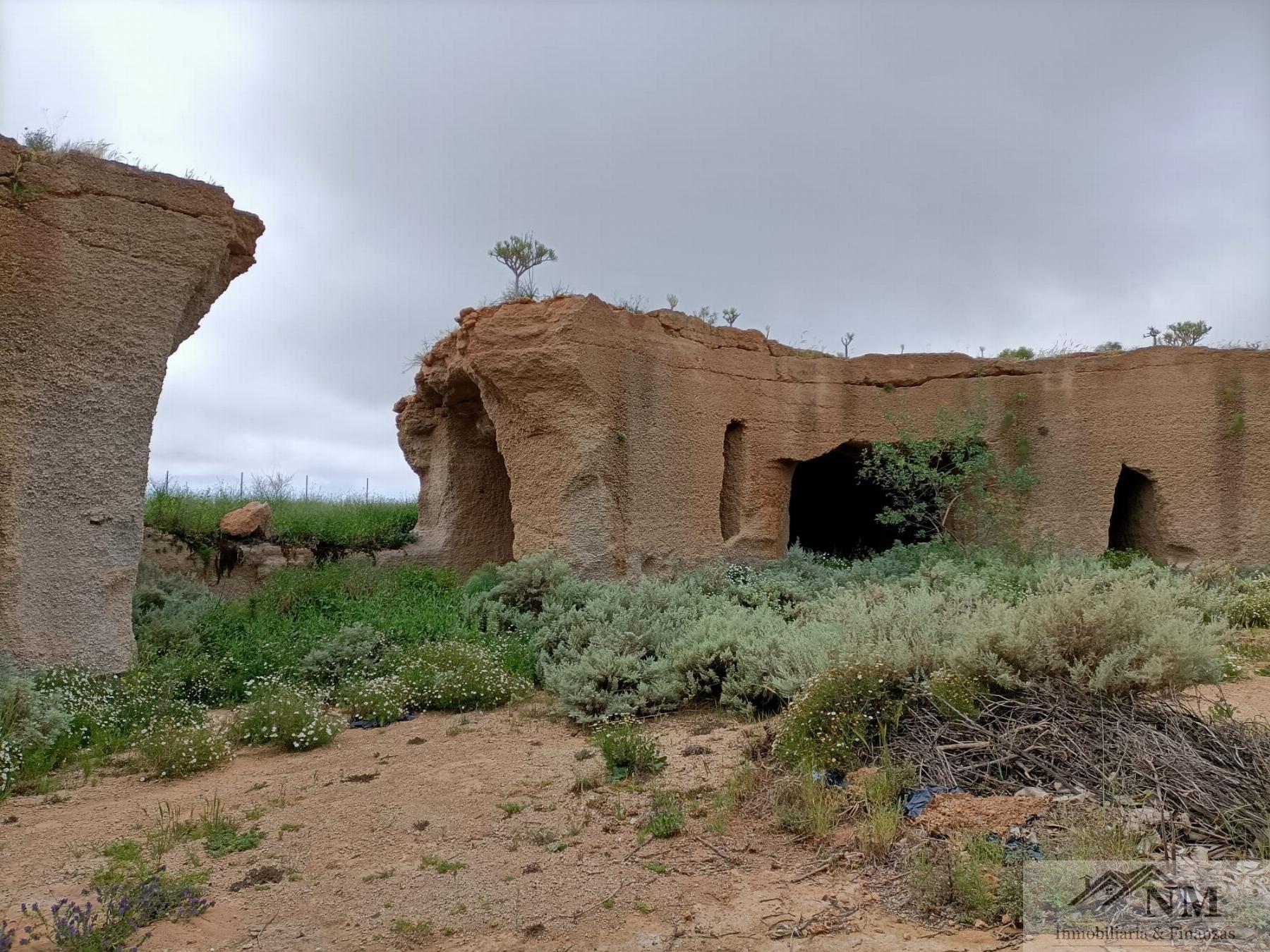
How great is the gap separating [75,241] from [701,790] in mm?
6096

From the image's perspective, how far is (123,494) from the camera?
6.74 meters

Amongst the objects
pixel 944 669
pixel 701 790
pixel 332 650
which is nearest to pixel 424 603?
pixel 332 650

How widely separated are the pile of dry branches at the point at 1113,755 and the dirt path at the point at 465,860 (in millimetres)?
969

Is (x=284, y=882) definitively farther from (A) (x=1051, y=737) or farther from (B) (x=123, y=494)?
(B) (x=123, y=494)

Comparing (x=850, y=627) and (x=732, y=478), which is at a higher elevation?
(x=732, y=478)

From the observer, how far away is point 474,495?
12.4m

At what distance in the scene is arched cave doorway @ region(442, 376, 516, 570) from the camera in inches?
478

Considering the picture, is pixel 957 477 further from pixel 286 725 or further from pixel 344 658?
pixel 286 725

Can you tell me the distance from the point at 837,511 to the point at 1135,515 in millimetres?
4650

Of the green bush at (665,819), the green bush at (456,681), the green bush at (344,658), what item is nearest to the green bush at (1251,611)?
the green bush at (665,819)

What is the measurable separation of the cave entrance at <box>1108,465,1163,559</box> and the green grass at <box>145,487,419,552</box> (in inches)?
384

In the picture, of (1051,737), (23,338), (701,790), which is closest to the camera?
(1051,737)
